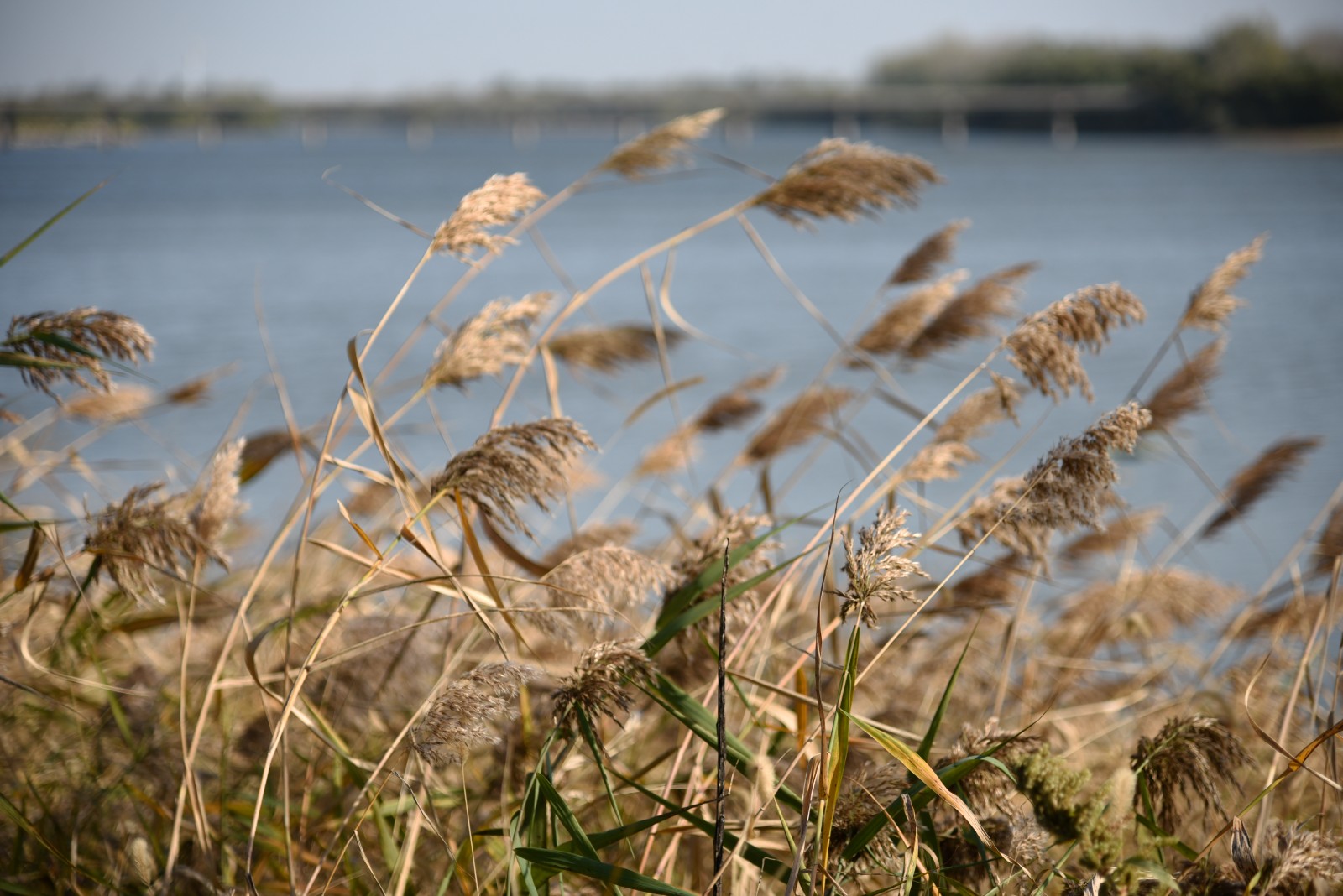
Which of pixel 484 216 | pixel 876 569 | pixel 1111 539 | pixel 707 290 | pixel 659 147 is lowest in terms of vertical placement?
pixel 707 290

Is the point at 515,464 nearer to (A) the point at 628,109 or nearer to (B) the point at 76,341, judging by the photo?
A: (B) the point at 76,341

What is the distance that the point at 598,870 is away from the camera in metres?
1.04

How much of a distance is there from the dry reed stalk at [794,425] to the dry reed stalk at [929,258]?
0.39 meters

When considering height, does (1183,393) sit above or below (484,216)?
below

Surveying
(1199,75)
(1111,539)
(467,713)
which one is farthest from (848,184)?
(1199,75)

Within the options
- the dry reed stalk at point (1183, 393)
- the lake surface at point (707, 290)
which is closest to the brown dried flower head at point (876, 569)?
the lake surface at point (707, 290)

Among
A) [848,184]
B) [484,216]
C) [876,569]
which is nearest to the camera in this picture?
[876,569]

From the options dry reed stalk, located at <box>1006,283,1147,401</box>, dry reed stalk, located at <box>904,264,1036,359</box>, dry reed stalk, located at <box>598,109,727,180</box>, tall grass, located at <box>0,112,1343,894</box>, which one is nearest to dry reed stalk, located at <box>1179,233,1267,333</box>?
tall grass, located at <box>0,112,1343,894</box>

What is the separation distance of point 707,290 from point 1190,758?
16.3 meters

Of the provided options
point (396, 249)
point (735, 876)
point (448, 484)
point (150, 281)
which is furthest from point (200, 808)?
point (396, 249)

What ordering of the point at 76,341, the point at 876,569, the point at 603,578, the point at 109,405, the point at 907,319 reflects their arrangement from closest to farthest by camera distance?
1. the point at 876,569
2. the point at 603,578
3. the point at 76,341
4. the point at 907,319
5. the point at 109,405

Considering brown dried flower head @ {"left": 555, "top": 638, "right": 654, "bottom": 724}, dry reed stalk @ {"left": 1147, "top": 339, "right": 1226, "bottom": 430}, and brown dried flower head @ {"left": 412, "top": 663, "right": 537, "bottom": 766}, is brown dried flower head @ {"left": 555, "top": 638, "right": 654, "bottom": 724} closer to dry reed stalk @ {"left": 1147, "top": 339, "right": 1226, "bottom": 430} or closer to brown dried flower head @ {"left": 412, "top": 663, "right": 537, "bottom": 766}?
brown dried flower head @ {"left": 412, "top": 663, "right": 537, "bottom": 766}

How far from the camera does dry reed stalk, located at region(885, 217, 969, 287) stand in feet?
7.92

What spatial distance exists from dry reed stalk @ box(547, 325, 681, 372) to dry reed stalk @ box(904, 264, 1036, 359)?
0.59 metres
